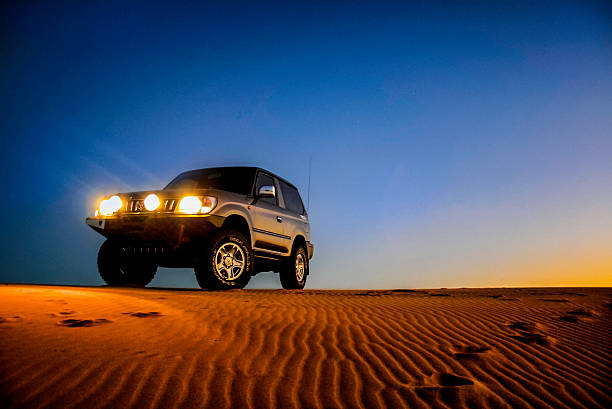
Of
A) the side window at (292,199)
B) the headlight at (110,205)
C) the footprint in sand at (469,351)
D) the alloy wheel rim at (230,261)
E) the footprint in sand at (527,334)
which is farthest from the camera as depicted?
the side window at (292,199)

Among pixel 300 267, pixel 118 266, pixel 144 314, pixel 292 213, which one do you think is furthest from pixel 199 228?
pixel 300 267

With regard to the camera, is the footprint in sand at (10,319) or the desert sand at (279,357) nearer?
the desert sand at (279,357)

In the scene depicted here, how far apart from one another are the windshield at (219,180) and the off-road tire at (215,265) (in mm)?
1005

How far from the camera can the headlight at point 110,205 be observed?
7184mm

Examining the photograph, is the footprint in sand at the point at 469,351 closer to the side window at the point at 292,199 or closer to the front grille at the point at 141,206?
the front grille at the point at 141,206

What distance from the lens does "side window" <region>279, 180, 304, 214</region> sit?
924 centimetres

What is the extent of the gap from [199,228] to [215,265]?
0.63 metres

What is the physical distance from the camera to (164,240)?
22.2ft

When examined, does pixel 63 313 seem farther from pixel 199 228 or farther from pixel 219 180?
pixel 219 180

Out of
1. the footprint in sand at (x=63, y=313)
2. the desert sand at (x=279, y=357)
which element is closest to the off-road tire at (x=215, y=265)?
the desert sand at (x=279, y=357)

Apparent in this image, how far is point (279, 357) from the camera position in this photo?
3035 millimetres

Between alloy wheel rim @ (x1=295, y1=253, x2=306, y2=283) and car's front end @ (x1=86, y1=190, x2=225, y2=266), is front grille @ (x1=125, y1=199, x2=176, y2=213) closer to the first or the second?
car's front end @ (x1=86, y1=190, x2=225, y2=266)

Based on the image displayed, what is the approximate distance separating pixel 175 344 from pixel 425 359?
69.9 inches

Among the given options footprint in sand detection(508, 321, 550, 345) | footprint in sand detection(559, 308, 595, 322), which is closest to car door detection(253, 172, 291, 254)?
footprint in sand detection(508, 321, 550, 345)
